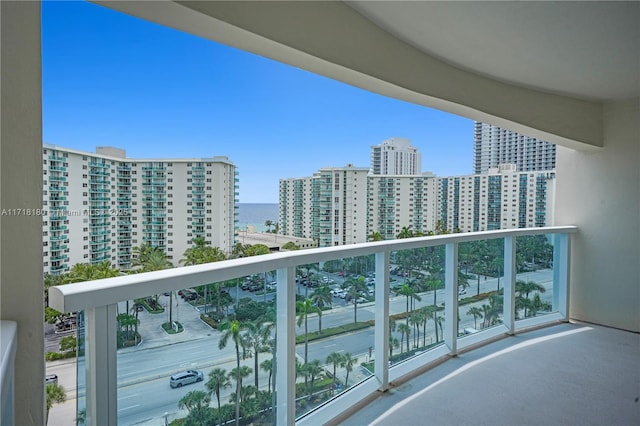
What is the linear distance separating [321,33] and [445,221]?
10.9 ft

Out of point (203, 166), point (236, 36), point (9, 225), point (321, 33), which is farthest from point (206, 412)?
point (203, 166)

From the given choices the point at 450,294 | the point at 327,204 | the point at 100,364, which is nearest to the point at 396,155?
the point at 327,204

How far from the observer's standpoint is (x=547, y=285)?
420 centimetres

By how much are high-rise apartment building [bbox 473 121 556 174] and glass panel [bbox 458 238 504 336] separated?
1887 mm

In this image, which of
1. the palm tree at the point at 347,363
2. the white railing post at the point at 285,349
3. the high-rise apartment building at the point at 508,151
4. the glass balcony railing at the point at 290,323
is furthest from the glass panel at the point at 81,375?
the high-rise apartment building at the point at 508,151

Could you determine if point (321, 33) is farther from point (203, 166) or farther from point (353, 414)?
point (353, 414)

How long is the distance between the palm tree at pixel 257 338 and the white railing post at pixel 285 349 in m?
0.07

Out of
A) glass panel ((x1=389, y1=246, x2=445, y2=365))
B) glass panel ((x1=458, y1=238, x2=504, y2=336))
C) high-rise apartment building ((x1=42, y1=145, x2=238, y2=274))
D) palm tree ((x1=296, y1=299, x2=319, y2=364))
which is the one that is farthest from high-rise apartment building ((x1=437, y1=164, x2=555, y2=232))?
high-rise apartment building ((x1=42, y1=145, x2=238, y2=274))

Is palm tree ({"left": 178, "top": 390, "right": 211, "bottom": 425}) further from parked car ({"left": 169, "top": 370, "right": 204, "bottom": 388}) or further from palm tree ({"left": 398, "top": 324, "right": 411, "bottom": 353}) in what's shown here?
palm tree ({"left": 398, "top": 324, "right": 411, "bottom": 353})

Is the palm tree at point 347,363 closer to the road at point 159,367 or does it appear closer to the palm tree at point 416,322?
the road at point 159,367

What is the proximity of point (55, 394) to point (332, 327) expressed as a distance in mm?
1404

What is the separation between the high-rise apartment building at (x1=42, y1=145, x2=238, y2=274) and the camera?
4.83ft

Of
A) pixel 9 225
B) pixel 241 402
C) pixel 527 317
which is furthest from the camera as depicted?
pixel 527 317

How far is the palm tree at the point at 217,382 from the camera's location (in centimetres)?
153
